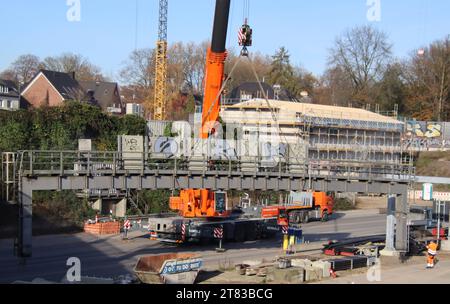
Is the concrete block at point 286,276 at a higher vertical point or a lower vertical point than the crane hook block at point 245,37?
lower

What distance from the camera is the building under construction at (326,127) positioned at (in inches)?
2489

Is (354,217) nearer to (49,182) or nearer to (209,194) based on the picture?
(209,194)

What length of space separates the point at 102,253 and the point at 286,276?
1064cm

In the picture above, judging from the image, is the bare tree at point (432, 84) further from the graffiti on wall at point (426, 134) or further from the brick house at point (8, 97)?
the brick house at point (8, 97)

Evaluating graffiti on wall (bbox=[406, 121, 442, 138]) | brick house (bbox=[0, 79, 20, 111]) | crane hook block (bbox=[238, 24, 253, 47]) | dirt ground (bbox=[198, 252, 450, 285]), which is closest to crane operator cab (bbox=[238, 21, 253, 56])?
crane hook block (bbox=[238, 24, 253, 47])

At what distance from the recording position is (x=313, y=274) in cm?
2744

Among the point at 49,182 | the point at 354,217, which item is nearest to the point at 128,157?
the point at 49,182

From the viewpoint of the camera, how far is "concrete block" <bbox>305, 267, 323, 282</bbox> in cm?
2714

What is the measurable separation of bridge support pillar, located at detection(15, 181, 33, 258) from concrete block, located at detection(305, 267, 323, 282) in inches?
426

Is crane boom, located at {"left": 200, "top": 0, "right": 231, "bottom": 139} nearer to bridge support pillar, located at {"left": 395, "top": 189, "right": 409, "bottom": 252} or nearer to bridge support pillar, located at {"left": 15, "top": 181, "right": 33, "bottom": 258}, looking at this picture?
bridge support pillar, located at {"left": 395, "top": 189, "right": 409, "bottom": 252}

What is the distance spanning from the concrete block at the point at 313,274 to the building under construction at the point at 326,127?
31.4 meters

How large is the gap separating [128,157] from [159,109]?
51921mm

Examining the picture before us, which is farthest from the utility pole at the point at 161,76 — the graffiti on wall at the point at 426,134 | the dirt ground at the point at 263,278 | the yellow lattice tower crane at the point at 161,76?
the dirt ground at the point at 263,278

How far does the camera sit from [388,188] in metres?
33.7
